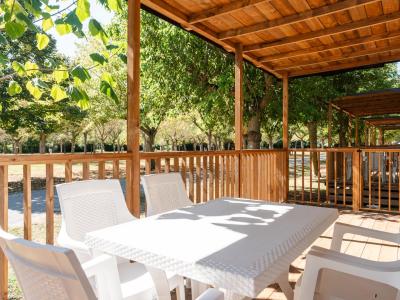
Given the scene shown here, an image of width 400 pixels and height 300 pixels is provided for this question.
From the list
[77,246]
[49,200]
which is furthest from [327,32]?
[77,246]

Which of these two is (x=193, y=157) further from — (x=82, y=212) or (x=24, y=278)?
(x=24, y=278)

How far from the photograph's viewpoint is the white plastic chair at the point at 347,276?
1354 millimetres

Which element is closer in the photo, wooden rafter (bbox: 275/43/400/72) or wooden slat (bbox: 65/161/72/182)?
wooden slat (bbox: 65/161/72/182)

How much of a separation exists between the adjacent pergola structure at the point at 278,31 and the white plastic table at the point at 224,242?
Answer: 1366mm

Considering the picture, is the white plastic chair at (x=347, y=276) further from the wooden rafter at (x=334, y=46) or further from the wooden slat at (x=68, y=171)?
the wooden rafter at (x=334, y=46)

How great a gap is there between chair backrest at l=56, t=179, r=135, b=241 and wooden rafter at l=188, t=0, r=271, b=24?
7.66 feet

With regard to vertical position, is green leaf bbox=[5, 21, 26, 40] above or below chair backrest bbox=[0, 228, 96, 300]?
above

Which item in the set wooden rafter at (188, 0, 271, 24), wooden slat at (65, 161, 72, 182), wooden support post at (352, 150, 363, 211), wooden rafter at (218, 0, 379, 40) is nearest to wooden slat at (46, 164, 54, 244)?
wooden slat at (65, 161, 72, 182)

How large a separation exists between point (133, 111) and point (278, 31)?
8.35 feet

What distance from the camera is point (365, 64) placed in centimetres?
582

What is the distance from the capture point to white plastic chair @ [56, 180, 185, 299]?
179 cm

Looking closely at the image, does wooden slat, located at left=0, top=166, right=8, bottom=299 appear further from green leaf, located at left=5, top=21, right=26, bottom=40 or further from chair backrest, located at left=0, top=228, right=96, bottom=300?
chair backrest, located at left=0, top=228, right=96, bottom=300

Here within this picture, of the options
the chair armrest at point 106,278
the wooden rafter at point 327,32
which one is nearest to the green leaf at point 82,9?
the chair armrest at point 106,278

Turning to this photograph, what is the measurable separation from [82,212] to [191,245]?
101 centimetres
